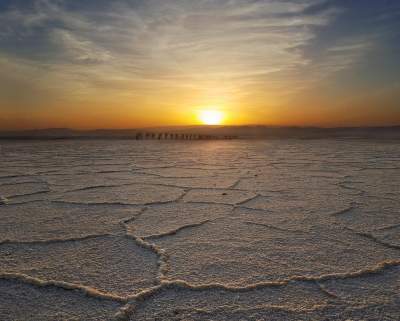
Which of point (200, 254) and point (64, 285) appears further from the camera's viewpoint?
point (200, 254)

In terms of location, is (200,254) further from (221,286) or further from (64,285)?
(64,285)

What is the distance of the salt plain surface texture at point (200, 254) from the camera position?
1.06 m

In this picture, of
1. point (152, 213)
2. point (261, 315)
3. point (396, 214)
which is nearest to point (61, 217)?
point (152, 213)

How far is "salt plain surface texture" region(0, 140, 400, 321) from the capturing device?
1.06 m

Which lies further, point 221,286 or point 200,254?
point 200,254

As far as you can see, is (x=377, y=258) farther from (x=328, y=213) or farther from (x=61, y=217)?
(x=61, y=217)

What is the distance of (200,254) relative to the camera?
1.45 metres

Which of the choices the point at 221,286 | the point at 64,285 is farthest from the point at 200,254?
the point at 64,285

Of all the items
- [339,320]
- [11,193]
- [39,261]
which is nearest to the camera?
[339,320]

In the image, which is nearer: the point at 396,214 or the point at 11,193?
the point at 396,214

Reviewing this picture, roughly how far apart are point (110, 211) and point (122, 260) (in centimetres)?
80

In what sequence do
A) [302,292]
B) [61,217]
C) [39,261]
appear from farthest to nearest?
[61,217] → [39,261] → [302,292]

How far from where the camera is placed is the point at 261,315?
101cm

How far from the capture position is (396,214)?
6.81 ft
